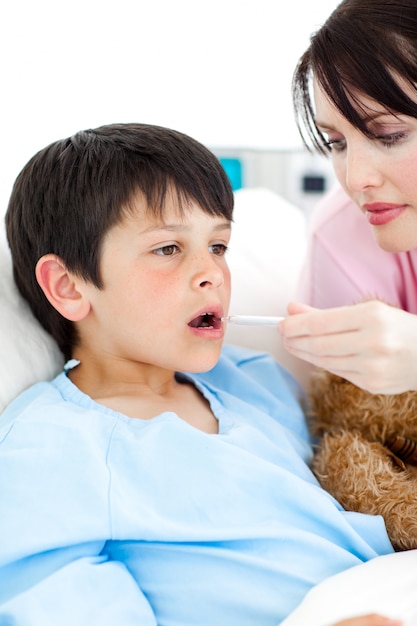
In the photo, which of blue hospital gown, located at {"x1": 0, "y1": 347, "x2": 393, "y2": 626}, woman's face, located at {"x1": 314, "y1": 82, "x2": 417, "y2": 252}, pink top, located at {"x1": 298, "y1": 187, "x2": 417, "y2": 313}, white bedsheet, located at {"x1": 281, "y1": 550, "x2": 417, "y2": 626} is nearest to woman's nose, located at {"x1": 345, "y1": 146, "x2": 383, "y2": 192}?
woman's face, located at {"x1": 314, "y1": 82, "x2": 417, "y2": 252}

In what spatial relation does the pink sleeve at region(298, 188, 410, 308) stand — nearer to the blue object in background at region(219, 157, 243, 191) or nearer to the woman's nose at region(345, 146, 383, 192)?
the woman's nose at region(345, 146, 383, 192)

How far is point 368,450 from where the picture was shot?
117 cm

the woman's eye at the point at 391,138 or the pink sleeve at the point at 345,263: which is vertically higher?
the woman's eye at the point at 391,138

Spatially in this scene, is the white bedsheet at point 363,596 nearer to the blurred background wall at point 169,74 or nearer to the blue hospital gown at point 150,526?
the blue hospital gown at point 150,526

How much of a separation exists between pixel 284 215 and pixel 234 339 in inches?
20.1

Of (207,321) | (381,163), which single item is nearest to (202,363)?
(207,321)

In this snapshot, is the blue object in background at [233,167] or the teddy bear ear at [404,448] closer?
the teddy bear ear at [404,448]

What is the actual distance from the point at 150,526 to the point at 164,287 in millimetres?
350

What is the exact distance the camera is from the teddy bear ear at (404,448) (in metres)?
1.23

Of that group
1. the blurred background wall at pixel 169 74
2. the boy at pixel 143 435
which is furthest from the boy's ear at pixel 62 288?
the blurred background wall at pixel 169 74

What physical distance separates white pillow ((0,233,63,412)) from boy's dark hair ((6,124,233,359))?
0.14 feet

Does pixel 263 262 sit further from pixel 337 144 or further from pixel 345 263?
pixel 337 144

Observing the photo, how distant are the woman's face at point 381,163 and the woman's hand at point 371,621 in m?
0.60

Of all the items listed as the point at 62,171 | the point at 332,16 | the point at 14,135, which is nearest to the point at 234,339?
the point at 62,171
